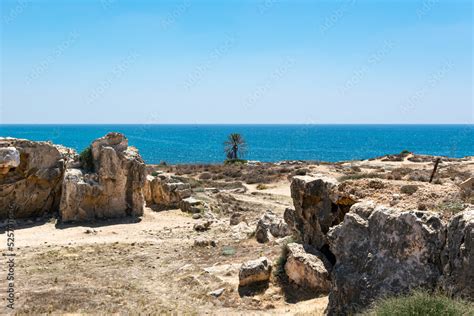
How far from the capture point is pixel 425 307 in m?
8.00

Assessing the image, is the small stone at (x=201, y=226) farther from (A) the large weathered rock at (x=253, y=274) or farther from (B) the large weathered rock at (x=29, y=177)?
(A) the large weathered rock at (x=253, y=274)

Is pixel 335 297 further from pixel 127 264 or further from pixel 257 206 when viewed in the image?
pixel 257 206

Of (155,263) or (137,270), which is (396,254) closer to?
(137,270)

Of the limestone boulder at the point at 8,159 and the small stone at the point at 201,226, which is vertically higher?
the limestone boulder at the point at 8,159

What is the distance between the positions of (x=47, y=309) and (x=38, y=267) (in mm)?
4159

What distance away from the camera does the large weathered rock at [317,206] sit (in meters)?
13.8

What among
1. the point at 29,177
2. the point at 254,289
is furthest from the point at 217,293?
the point at 29,177

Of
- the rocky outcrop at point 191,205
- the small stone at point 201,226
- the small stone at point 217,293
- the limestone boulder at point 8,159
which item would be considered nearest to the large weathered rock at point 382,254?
the small stone at point 217,293

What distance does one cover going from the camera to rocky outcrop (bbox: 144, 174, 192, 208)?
27.4 meters

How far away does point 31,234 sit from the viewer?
2102 centimetres

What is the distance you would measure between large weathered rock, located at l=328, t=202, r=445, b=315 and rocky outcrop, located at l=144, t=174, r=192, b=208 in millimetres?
16938

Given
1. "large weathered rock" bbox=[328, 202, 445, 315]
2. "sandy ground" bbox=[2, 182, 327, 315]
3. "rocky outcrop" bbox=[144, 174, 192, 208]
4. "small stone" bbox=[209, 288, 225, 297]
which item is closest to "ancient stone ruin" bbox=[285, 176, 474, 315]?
"large weathered rock" bbox=[328, 202, 445, 315]

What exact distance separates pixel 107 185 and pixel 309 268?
13701 millimetres

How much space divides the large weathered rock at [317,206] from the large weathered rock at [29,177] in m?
14.2
